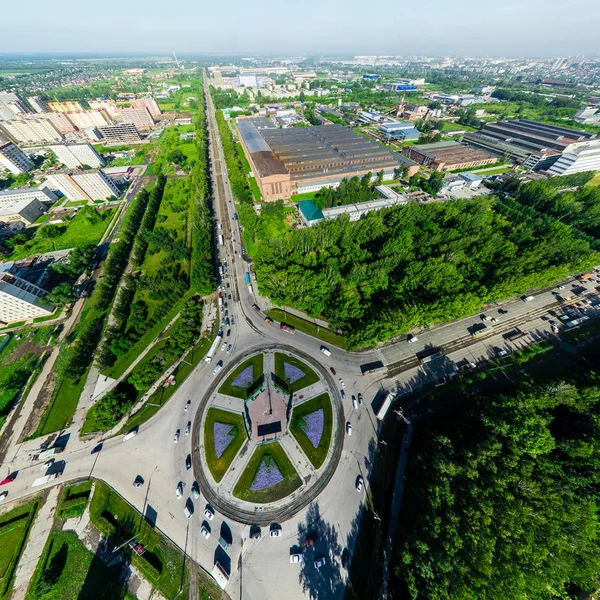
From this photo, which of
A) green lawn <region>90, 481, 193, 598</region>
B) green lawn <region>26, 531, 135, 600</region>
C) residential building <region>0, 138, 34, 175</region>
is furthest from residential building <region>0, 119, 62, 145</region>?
green lawn <region>26, 531, 135, 600</region>

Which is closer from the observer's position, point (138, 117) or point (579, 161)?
point (579, 161)

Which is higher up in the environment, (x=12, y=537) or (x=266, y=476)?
(x=12, y=537)

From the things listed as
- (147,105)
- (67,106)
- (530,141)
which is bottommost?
(530,141)

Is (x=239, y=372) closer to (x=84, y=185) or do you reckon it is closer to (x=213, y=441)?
(x=213, y=441)

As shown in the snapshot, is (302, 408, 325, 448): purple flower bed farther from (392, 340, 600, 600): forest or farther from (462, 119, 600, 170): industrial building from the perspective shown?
(462, 119, 600, 170): industrial building

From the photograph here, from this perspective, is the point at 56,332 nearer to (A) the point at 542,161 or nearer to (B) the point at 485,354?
(B) the point at 485,354

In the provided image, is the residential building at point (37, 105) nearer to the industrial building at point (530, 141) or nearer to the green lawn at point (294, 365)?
the green lawn at point (294, 365)

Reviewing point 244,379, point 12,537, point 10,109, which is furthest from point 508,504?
point 10,109
